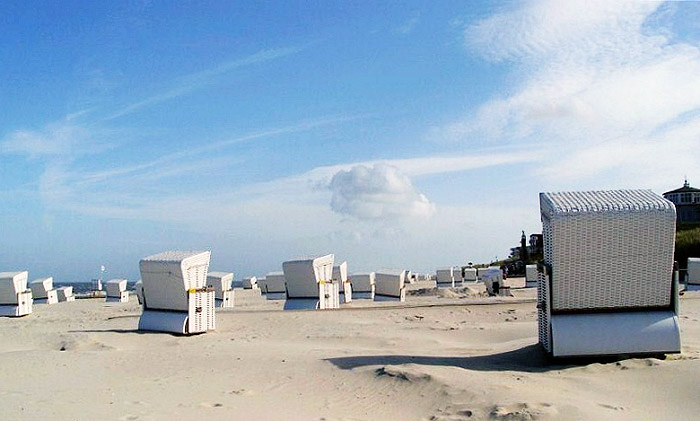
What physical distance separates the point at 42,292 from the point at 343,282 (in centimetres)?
2056

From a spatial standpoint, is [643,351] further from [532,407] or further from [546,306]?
[532,407]

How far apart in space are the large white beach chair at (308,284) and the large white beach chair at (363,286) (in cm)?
904

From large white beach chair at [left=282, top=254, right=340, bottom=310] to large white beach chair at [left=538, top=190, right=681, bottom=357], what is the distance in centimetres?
1317

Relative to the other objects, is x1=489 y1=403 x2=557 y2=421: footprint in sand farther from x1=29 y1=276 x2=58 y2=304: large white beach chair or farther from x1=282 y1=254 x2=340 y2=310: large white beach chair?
x1=29 y1=276 x2=58 y2=304: large white beach chair

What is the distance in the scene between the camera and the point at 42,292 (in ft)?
125

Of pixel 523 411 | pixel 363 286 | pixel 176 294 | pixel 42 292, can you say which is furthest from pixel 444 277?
pixel 523 411

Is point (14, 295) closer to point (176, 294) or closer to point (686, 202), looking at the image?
point (176, 294)

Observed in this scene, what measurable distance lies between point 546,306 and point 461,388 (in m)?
2.49

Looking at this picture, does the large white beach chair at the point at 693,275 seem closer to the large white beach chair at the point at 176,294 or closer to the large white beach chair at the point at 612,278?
the large white beach chair at the point at 612,278

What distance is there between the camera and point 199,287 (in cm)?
1542

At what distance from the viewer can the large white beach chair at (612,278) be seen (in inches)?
356

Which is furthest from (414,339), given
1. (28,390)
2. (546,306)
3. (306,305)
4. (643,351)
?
(306,305)

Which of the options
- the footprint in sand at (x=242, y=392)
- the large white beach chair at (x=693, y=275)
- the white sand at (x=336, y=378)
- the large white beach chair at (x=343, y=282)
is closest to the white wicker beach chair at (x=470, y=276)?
the large white beach chair at (x=343, y=282)

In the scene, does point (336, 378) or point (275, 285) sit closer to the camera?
point (336, 378)
